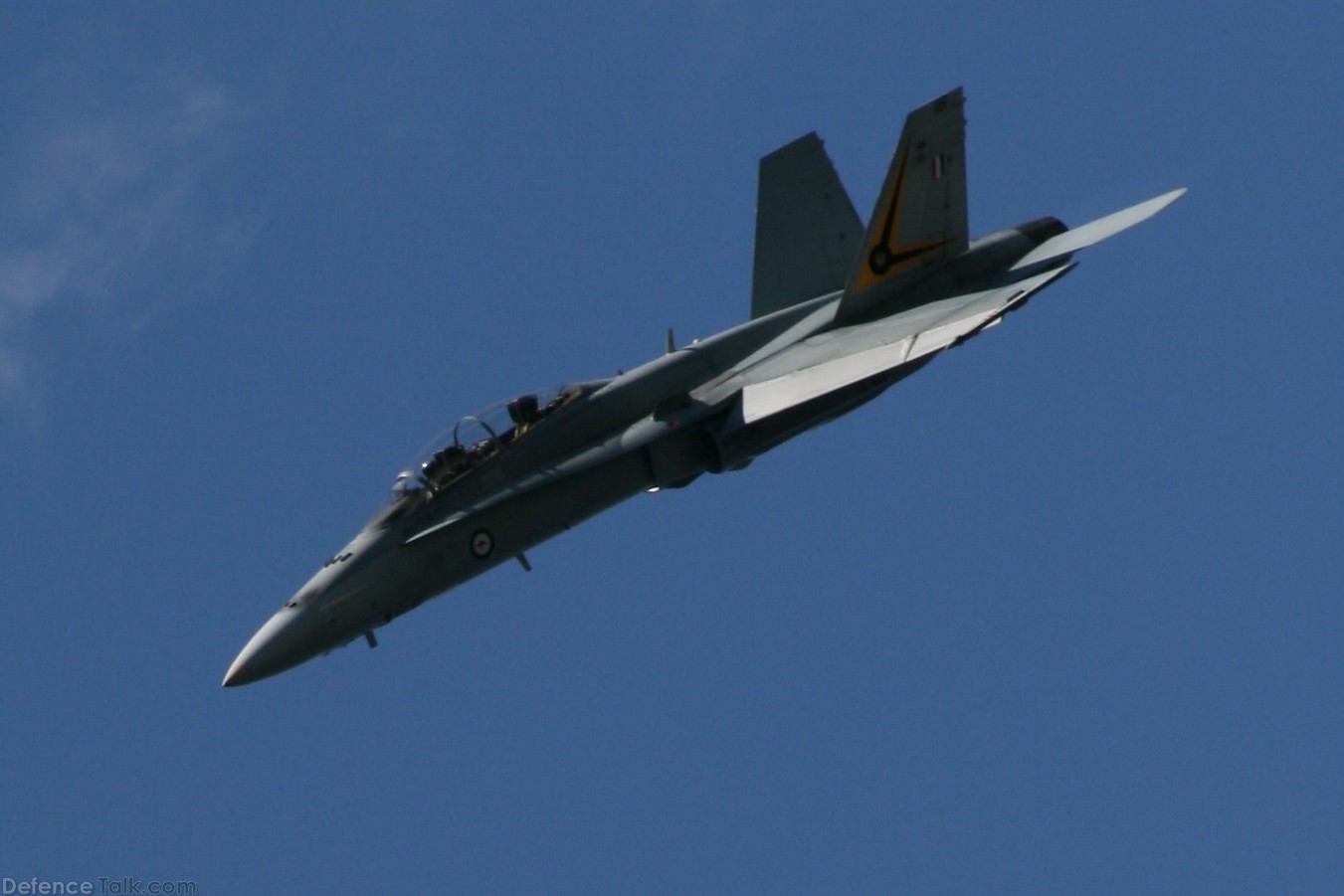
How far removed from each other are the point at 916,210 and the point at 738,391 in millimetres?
3773

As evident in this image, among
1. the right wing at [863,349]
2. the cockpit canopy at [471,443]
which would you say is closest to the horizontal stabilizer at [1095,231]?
the right wing at [863,349]

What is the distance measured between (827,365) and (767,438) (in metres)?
1.44

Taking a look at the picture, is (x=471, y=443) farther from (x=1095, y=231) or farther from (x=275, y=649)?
(x=1095, y=231)

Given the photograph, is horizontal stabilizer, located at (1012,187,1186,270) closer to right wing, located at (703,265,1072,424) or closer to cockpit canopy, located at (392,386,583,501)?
right wing, located at (703,265,1072,424)

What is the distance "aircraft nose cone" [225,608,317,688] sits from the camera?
23297 mm

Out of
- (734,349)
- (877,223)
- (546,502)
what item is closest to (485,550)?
(546,502)

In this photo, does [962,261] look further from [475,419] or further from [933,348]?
[475,419]

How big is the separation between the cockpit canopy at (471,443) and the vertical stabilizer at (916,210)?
14.3 ft

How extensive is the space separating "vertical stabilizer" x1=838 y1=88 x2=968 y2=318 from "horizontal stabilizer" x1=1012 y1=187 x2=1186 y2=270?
43.5 inches

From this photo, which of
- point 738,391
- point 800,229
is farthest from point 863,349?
point 800,229

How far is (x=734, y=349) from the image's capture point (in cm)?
2698

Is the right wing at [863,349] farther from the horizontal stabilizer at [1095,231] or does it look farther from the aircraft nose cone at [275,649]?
the aircraft nose cone at [275,649]

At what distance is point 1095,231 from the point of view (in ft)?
91.1

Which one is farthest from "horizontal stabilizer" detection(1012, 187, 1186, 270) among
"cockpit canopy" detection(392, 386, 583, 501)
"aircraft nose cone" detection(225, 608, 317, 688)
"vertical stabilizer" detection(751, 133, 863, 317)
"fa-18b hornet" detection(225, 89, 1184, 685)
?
"aircraft nose cone" detection(225, 608, 317, 688)
